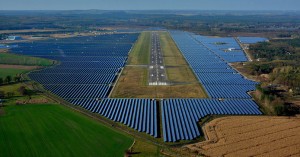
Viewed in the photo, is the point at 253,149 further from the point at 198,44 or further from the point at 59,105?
the point at 198,44

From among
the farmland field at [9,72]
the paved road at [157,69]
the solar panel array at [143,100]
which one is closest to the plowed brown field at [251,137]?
the solar panel array at [143,100]

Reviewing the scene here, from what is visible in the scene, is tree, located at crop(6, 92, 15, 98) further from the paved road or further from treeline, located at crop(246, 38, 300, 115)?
treeline, located at crop(246, 38, 300, 115)

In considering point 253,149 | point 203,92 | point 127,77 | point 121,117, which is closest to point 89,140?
point 121,117

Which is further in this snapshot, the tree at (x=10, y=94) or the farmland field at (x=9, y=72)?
the farmland field at (x=9, y=72)

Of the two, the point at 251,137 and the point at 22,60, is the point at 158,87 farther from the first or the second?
the point at 22,60

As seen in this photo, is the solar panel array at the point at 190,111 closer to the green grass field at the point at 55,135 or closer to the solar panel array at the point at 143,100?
the solar panel array at the point at 143,100
